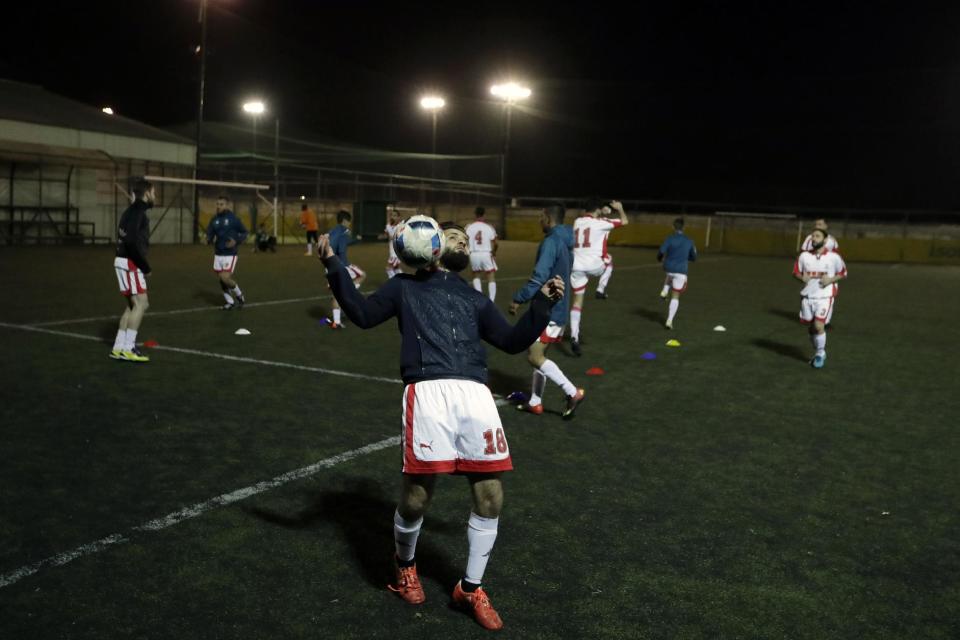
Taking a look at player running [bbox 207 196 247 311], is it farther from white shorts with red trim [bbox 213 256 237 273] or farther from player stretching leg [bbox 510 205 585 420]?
player stretching leg [bbox 510 205 585 420]

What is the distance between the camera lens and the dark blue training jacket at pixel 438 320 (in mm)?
3945

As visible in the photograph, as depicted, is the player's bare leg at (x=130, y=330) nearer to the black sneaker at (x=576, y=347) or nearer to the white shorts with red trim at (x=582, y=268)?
the black sneaker at (x=576, y=347)

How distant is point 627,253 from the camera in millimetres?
38188

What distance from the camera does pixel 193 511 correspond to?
5398 mm

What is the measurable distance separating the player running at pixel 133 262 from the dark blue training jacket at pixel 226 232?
183 inches

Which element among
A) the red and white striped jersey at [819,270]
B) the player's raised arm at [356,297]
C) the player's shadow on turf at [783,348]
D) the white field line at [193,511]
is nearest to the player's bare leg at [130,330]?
the white field line at [193,511]

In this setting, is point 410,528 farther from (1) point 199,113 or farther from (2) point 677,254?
(1) point 199,113

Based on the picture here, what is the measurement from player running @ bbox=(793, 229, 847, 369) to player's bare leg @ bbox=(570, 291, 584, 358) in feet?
10.3

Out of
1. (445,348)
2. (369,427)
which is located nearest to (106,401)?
(369,427)

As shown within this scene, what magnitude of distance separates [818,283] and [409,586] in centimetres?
866

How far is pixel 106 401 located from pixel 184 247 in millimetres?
25925

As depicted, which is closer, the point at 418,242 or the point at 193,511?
the point at 418,242

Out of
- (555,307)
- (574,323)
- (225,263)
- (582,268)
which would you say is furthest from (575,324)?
(225,263)

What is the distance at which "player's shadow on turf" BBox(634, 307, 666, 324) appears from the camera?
1574cm
